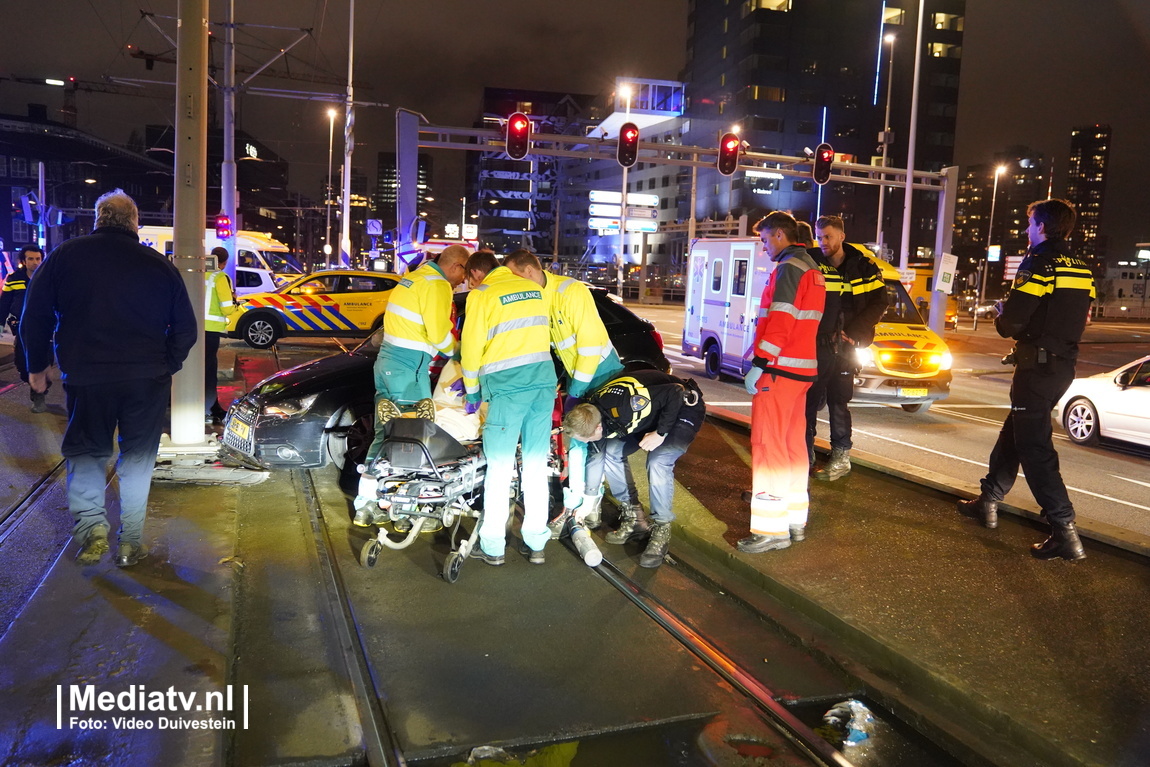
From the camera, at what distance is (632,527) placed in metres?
6.00

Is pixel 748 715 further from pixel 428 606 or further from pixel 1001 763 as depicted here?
pixel 428 606

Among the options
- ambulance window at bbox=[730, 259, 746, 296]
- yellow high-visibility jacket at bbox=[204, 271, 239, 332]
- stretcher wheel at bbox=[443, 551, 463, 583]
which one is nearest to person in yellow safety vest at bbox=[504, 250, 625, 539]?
stretcher wheel at bbox=[443, 551, 463, 583]

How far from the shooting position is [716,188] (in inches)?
3059

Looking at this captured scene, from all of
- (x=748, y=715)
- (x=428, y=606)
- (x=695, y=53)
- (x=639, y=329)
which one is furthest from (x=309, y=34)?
(x=695, y=53)

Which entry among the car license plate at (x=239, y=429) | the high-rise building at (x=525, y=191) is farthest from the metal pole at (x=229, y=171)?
the high-rise building at (x=525, y=191)

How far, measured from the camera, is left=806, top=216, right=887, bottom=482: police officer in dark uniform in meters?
6.60

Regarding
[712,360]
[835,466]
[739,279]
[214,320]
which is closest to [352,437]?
[214,320]

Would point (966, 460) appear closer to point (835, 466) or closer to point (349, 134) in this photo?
point (835, 466)

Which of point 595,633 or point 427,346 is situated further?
point 427,346

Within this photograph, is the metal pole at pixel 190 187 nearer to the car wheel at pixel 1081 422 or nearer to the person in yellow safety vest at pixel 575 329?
the person in yellow safety vest at pixel 575 329

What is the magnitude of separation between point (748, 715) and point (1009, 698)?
3.77 feet

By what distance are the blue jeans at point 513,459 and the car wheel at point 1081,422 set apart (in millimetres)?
9020

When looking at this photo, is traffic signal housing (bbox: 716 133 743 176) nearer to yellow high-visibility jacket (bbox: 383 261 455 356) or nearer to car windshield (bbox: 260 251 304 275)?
car windshield (bbox: 260 251 304 275)

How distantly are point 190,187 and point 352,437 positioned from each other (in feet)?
8.77
